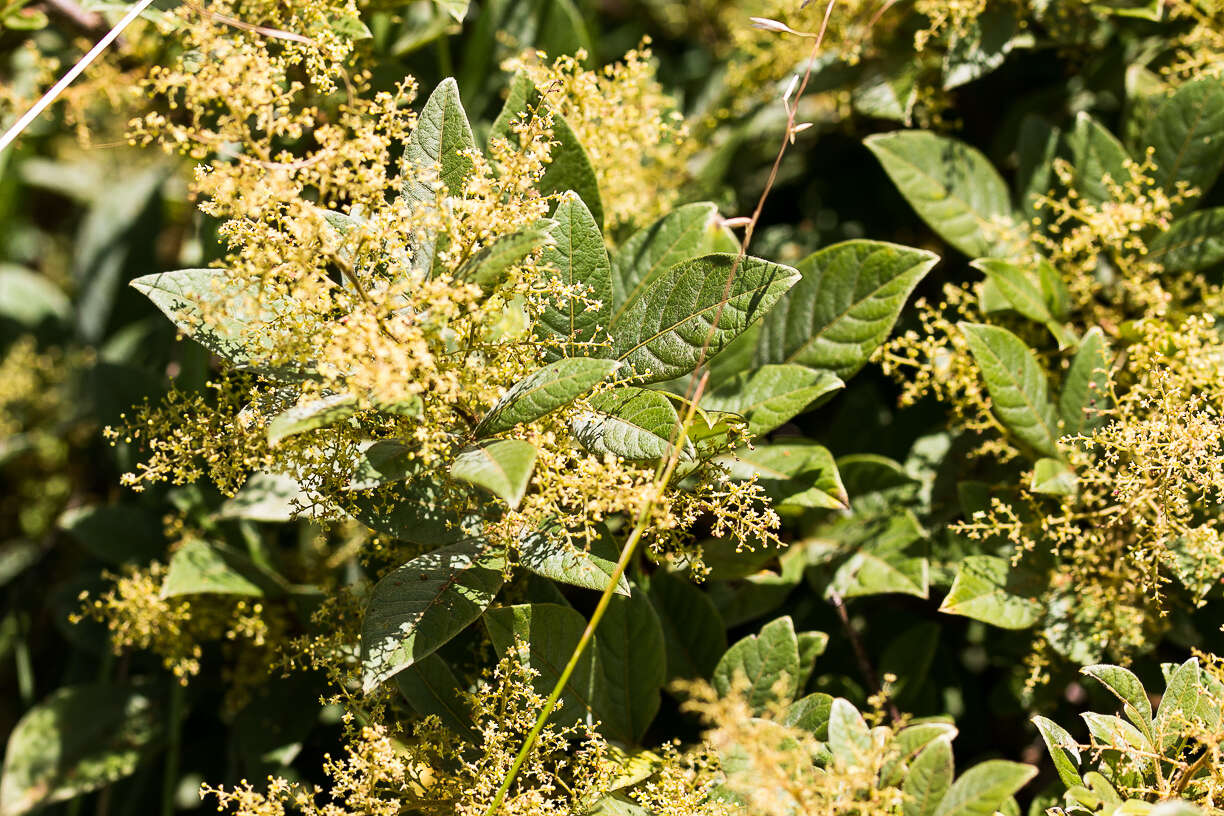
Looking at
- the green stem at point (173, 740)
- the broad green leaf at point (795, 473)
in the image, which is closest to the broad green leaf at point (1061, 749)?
the broad green leaf at point (795, 473)

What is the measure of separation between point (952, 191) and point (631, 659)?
1306 millimetres

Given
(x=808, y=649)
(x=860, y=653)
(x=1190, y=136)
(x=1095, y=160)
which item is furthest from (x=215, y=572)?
(x=1190, y=136)

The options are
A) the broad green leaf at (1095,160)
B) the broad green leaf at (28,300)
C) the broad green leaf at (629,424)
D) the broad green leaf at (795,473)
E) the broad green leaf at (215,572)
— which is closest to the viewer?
the broad green leaf at (629,424)

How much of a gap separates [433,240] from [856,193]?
151 cm

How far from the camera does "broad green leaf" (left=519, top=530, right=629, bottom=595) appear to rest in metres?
1.57

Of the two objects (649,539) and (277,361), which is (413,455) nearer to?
(277,361)

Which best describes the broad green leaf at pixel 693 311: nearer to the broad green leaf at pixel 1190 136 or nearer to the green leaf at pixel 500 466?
the green leaf at pixel 500 466

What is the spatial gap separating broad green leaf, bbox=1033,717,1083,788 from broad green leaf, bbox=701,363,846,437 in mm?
681

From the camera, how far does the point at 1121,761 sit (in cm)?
163

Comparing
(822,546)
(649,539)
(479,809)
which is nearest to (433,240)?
(649,539)

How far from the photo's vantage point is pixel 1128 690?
164cm

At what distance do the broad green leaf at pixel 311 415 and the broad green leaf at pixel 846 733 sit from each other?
95cm

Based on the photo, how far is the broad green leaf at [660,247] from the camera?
1955 mm

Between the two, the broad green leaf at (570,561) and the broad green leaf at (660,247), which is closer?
the broad green leaf at (570,561)
